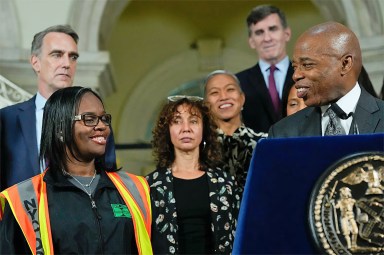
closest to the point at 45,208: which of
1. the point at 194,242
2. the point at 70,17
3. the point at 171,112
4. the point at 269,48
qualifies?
the point at 194,242

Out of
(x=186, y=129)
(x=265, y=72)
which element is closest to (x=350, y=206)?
(x=186, y=129)

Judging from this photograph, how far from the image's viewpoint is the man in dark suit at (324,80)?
116 inches

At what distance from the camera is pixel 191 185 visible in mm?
4141

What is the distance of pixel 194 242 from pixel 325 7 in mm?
4890

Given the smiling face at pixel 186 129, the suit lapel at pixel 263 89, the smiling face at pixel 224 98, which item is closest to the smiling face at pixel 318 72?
the smiling face at pixel 186 129

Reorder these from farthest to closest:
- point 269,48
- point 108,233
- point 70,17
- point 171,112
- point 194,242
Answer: point 70,17, point 269,48, point 171,112, point 194,242, point 108,233

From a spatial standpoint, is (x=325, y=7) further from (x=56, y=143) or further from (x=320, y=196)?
(x=320, y=196)

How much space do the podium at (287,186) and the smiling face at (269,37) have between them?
10.4 feet

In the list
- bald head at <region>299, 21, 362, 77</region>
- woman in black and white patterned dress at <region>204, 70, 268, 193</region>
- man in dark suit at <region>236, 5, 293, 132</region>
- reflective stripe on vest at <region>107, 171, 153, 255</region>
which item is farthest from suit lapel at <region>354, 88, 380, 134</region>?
man in dark suit at <region>236, 5, 293, 132</region>

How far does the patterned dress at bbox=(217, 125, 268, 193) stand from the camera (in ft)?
14.6

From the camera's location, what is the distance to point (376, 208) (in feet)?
7.42

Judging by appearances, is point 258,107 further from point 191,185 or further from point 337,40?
point 337,40

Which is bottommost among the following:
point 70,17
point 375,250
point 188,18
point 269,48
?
point 375,250

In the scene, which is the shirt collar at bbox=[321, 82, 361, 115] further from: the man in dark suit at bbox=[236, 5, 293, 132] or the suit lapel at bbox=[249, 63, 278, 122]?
the suit lapel at bbox=[249, 63, 278, 122]
